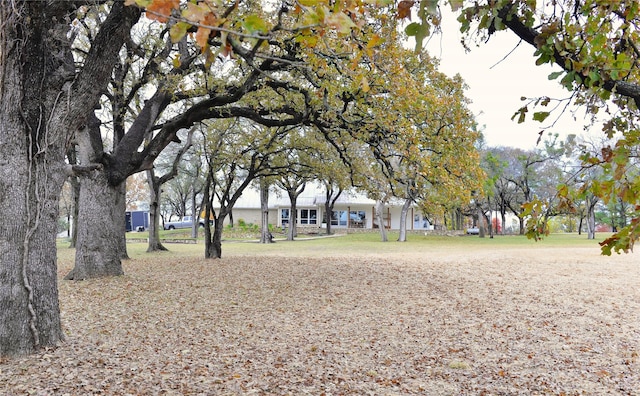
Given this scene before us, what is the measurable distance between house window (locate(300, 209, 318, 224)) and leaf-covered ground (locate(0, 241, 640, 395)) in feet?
118

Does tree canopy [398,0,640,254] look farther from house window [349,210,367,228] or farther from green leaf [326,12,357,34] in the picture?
house window [349,210,367,228]

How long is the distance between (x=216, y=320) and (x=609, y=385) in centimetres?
476

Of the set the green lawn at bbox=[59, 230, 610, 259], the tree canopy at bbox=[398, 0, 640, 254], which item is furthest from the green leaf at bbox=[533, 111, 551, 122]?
the green lawn at bbox=[59, 230, 610, 259]

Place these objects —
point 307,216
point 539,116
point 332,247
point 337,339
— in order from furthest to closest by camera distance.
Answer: point 307,216 < point 332,247 < point 337,339 < point 539,116

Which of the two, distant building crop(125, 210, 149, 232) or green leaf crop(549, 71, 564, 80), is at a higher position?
green leaf crop(549, 71, 564, 80)

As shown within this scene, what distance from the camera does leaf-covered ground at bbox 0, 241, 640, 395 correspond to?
406 cm

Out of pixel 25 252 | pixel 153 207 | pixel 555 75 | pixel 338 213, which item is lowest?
pixel 25 252

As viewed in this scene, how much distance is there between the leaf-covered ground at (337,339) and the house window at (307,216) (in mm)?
36010

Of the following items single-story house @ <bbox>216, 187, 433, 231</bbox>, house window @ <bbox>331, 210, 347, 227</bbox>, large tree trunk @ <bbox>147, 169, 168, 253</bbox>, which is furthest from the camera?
house window @ <bbox>331, 210, 347, 227</bbox>

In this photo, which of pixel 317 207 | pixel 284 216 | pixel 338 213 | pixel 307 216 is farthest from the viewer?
pixel 284 216

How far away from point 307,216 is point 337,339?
41.2 metres

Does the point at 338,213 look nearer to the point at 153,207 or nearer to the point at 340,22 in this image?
the point at 153,207

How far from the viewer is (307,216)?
153 feet

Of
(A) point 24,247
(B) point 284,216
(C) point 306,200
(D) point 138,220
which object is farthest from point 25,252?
(D) point 138,220
